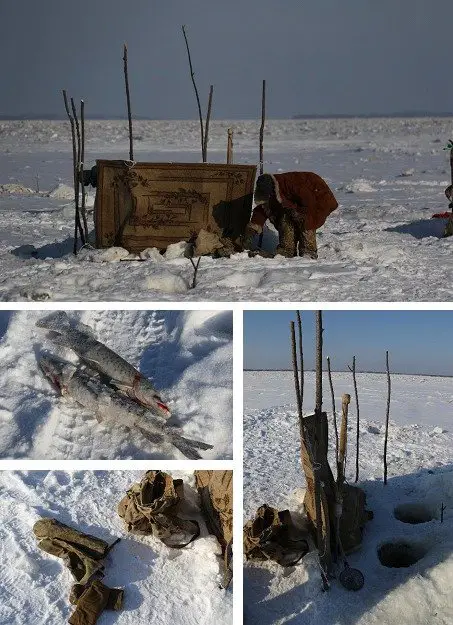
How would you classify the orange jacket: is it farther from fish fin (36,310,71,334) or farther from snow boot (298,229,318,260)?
fish fin (36,310,71,334)

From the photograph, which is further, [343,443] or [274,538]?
[343,443]

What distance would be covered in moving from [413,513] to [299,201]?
2.53 metres

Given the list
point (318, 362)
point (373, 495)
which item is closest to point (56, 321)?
point (318, 362)

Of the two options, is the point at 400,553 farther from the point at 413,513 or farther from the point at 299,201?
the point at 299,201

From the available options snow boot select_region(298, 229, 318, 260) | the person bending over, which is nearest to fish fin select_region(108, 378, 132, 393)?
the person bending over

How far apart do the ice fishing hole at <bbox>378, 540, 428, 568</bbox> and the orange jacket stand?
2.64m

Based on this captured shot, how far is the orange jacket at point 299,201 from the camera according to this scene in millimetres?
5719

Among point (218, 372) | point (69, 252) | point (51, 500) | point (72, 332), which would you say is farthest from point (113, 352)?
point (69, 252)

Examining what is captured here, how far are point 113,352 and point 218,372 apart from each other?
0.36 metres

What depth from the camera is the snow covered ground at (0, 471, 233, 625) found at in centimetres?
303

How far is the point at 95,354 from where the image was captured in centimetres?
297

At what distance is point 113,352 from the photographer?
117 inches

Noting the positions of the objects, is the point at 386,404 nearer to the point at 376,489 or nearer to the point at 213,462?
the point at 376,489

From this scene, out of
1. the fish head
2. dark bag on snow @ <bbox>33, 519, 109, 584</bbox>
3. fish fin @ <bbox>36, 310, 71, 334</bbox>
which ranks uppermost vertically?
fish fin @ <bbox>36, 310, 71, 334</bbox>
